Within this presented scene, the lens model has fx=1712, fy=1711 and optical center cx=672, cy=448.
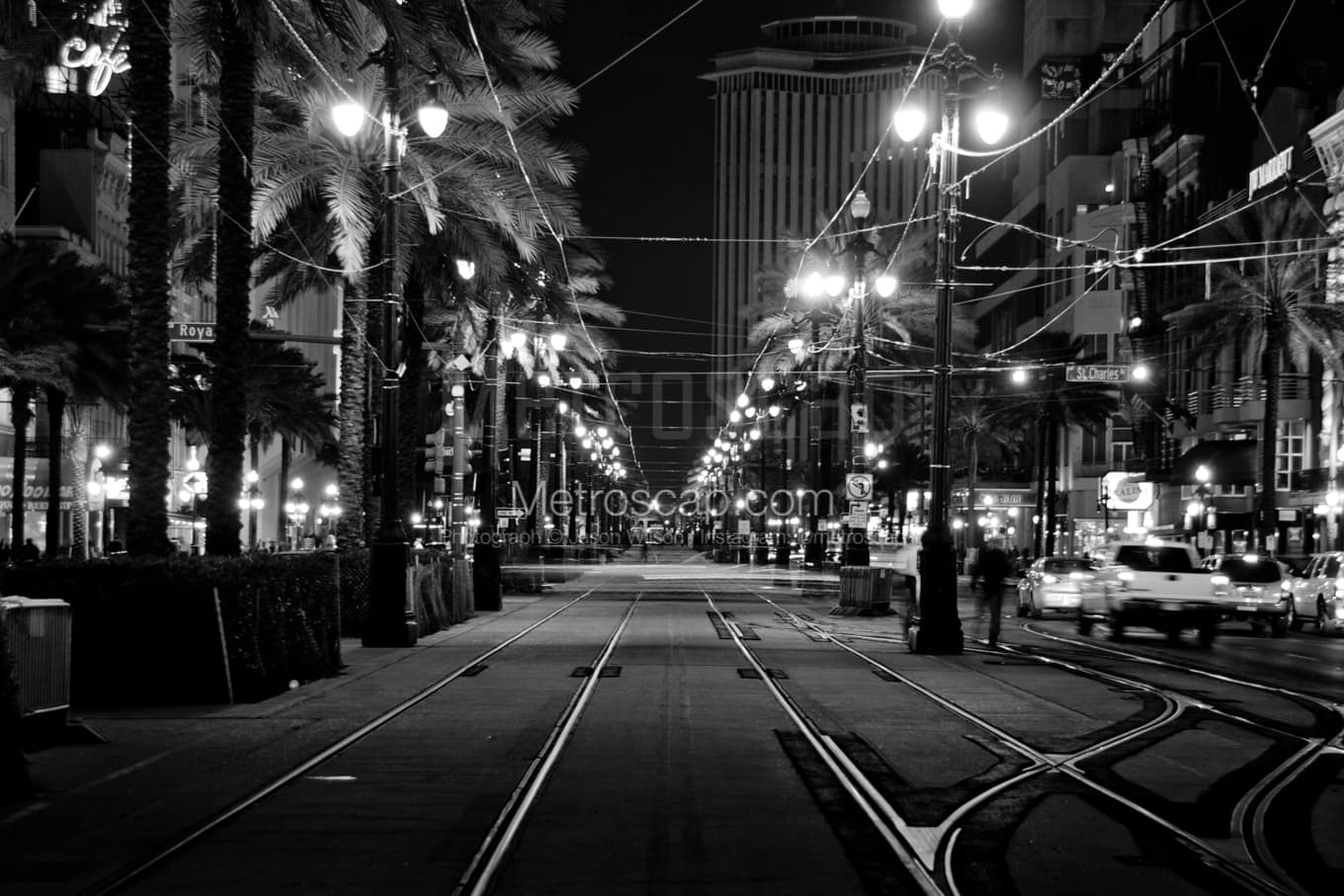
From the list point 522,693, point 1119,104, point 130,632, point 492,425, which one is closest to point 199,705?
point 130,632

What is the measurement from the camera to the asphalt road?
30.4 feet

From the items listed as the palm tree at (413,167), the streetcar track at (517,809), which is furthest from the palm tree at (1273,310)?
the streetcar track at (517,809)

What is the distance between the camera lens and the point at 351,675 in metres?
22.0

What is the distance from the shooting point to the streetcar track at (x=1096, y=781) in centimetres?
948

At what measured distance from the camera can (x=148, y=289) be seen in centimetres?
2175

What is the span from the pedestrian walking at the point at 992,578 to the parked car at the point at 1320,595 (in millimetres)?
12628

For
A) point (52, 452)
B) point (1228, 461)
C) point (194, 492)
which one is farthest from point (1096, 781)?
point (194, 492)

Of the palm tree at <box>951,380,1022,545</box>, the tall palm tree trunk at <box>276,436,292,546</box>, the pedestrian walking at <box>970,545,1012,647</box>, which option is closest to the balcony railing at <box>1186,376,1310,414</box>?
the palm tree at <box>951,380,1022,545</box>

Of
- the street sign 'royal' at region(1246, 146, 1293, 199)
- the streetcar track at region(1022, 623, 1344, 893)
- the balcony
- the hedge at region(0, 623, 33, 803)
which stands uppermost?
the street sign 'royal' at region(1246, 146, 1293, 199)

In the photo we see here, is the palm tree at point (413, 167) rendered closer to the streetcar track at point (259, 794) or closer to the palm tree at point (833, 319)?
the streetcar track at point (259, 794)

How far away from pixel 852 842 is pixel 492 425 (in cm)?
3982

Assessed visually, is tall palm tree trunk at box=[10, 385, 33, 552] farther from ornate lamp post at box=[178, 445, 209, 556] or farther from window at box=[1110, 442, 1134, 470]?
window at box=[1110, 442, 1134, 470]

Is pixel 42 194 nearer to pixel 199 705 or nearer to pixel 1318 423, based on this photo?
pixel 1318 423

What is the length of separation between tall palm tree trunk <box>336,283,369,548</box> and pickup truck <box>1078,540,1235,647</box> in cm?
Answer: 1487
